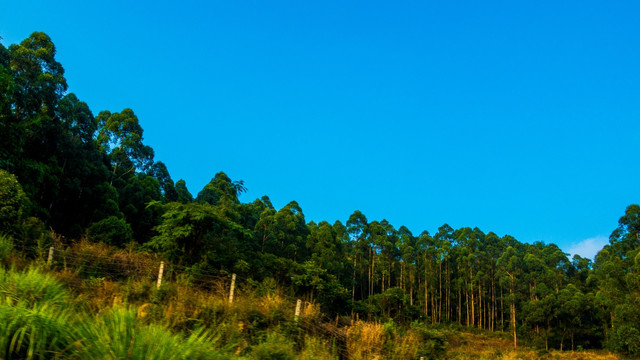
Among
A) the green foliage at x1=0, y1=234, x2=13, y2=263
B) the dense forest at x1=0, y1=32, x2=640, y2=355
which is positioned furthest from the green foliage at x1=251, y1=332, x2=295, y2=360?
the dense forest at x1=0, y1=32, x2=640, y2=355

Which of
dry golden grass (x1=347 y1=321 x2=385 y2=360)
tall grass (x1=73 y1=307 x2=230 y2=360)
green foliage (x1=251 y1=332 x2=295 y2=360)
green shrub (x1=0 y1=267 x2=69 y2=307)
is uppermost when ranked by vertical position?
green shrub (x1=0 y1=267 x2=69 y2=307)

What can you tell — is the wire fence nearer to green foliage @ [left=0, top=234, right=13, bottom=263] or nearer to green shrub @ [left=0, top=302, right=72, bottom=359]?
green foliage @ [left=0, top=234, right=13, bottom=263]

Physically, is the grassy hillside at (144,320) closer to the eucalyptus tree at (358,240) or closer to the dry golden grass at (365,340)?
the dry golden grass at (365,340)

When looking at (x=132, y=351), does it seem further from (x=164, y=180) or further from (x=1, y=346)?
(x=164, y=180)

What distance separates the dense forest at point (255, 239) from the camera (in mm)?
15578

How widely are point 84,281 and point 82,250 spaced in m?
3.25

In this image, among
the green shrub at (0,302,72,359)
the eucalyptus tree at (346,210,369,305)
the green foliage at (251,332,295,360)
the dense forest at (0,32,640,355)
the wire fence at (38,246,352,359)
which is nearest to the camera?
the green shrub at (0,302,72,359)

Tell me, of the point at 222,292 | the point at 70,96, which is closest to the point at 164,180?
the point at 70,96

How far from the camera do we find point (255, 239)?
32906mm

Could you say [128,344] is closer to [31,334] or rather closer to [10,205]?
[31,334]

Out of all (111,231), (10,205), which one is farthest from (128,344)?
(111,231)

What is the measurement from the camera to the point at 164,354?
341cm

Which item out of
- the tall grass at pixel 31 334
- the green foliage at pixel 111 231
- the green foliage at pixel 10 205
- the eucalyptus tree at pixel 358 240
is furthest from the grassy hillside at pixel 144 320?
the eucalyptus tree at pixel 358 240

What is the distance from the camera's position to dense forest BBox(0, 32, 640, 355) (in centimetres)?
1558
